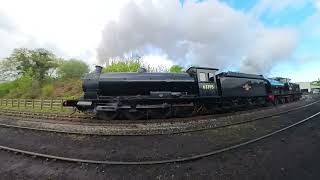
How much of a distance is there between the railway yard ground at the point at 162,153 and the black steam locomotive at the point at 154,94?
97.5 inches

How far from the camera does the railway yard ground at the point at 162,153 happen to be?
6000mm

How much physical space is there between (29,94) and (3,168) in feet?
134

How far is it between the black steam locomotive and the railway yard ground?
2478 mm

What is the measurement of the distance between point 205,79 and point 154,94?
133 inches

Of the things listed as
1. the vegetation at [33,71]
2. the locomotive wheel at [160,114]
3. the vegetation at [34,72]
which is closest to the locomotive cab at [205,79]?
the locomotive wheel at [160,114]

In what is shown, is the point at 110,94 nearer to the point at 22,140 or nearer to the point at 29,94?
the point at 22,140

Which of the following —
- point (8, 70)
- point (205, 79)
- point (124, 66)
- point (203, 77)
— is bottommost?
point (205, 79)

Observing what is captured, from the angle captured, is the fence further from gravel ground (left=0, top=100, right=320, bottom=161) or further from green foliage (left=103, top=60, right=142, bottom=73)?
green foliage (left=103, top=60, right=142, bottom=73)

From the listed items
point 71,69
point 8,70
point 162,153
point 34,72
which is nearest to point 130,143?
point 162,153

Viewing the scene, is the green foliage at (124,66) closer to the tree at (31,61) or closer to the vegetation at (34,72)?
the vegetation at (34,72)

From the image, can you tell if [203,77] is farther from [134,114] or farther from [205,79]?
[134,114]

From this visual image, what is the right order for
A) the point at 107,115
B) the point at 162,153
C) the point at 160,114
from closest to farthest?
the point at 162,153
the point at 107,115
the point at 160,114

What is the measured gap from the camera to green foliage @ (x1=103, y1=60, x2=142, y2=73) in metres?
38.0

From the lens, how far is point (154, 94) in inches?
570
